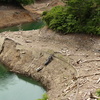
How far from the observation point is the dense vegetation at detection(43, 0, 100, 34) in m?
21.4

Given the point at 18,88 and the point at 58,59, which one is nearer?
the point at 18,88

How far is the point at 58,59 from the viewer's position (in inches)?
765

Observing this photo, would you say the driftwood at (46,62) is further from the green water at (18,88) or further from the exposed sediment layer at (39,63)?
the green water at (18,88)

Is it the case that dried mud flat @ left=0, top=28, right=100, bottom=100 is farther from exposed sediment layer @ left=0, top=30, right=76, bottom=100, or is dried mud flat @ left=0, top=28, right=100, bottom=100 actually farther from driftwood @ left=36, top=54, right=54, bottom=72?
driftwood @ left=36, top=54, right=54, bottom=72

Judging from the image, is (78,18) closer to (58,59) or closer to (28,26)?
(58,59)

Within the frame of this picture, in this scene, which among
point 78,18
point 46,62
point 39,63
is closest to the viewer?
point 46,62

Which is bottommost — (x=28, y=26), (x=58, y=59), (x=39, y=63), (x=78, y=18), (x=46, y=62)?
(x=28, y=26)

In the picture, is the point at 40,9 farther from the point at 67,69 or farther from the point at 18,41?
the point at 67,69

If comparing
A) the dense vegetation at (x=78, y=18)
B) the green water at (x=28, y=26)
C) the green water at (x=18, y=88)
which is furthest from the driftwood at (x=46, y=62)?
the green water at (x=28, y=26)

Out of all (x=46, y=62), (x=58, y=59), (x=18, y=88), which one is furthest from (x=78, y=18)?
(x=18, y=88)

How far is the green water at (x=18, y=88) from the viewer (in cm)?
1767

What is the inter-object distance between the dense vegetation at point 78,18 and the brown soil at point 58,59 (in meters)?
0.61

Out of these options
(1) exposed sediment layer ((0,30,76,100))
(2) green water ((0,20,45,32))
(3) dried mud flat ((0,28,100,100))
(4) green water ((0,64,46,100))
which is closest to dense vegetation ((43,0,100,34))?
(3) dried mud flat ((0,28,100,100))

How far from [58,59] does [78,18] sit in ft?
16.6
